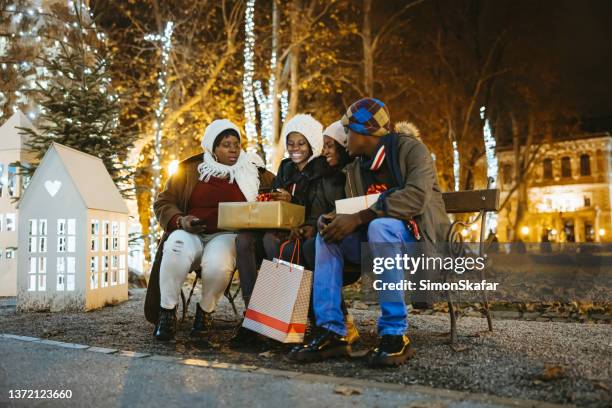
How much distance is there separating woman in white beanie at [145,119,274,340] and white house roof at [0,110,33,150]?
4.49 meters

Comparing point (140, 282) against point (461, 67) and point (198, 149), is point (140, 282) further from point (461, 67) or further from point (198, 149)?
point (461, 67)

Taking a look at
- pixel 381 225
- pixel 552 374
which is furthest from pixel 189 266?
pixel 552 374

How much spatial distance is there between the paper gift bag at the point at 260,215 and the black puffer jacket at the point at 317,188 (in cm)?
27

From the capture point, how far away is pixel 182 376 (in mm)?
2871

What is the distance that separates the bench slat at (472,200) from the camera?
420cm

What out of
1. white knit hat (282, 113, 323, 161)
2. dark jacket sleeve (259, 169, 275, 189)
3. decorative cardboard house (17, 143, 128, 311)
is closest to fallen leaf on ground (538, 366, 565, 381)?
white knit hat (282, 113, 323, 161)

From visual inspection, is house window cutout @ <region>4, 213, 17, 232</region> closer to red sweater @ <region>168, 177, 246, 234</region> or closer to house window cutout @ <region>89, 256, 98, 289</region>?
house window cutout @ <region>89, 256, 98, 289</region>

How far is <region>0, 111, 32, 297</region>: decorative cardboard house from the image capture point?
7.94 meters

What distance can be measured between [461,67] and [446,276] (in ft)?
65.4

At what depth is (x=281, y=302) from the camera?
3510 mm

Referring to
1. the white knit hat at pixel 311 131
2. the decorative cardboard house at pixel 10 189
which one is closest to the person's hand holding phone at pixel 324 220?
the white knit hat at pixel 311 131

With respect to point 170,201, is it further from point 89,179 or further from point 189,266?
point 89,179

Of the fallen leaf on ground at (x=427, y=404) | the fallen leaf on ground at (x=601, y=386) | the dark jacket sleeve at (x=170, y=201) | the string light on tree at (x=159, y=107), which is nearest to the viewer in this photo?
the fallen leaf on ground at (x=427, y=404)

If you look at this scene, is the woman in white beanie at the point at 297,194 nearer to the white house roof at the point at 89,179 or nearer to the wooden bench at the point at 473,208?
the wooden bench at the point at 473,208
